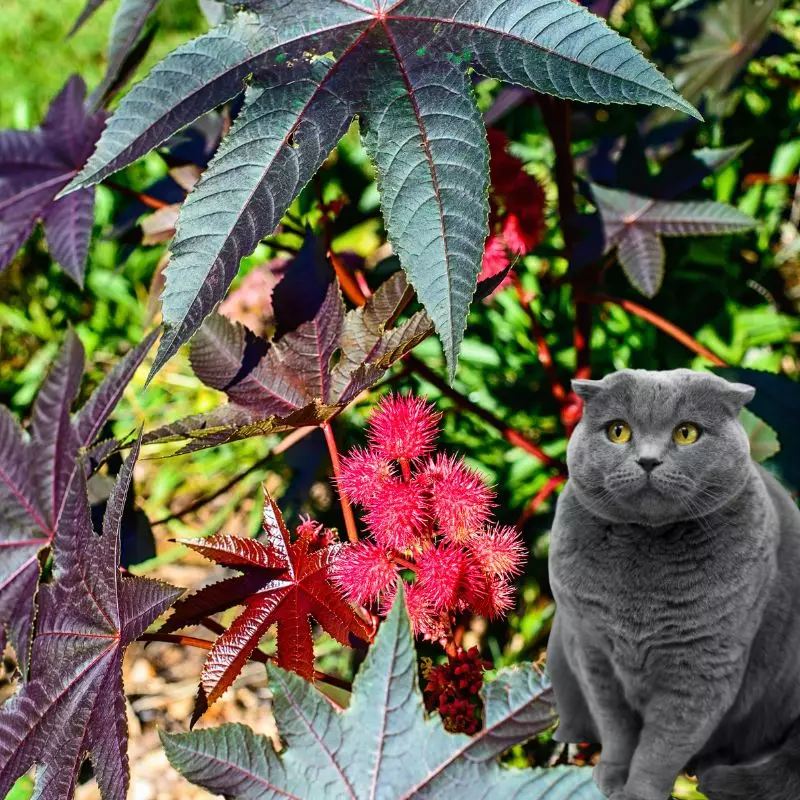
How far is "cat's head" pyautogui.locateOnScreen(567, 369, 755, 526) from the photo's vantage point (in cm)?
57

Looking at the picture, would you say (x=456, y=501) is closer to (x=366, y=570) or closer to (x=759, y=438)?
(x=366, y=570)

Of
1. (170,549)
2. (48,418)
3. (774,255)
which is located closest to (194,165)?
(48,418)

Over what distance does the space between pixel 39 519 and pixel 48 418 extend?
126mm

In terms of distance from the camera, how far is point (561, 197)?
1.21m

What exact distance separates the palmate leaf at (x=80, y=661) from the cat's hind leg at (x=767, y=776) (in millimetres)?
475

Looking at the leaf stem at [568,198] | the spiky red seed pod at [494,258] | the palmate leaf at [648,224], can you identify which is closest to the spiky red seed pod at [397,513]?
the spiky red seed pod at [494,258]

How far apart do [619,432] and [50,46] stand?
318 cm

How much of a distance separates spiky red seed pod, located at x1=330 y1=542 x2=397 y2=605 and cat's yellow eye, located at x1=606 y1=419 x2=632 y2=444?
0.82 ft

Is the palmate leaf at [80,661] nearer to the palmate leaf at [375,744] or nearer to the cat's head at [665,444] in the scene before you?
the palmate leaf at [375,744]

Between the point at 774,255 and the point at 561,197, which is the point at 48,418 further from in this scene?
the point at 774,255

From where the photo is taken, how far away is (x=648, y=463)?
0.56m

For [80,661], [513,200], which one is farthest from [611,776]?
[513,200]

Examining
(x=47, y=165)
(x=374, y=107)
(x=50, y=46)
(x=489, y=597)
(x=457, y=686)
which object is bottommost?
(x=457, y=686)

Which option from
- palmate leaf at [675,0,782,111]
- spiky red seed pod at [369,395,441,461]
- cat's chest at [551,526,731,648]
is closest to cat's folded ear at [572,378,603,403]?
cat's chest at [551,526,731,648]
